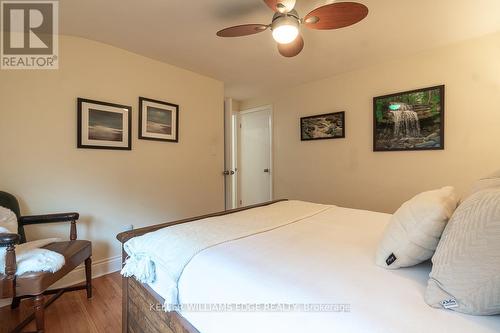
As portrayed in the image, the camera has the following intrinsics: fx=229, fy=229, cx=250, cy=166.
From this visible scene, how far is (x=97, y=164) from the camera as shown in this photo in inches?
90.0

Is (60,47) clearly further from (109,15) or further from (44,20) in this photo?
(109,15)

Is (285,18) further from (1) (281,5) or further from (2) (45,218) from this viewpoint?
(2) (45,218)

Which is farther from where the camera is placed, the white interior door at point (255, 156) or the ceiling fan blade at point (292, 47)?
the white interior door at point (255, 156)

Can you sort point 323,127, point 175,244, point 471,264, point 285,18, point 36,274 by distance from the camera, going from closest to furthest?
point 471,264, point 175,244, point 36,274, point 285,18, point 323,127

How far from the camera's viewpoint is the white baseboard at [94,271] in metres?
2.07

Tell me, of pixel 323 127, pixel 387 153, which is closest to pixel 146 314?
pixel 387 153

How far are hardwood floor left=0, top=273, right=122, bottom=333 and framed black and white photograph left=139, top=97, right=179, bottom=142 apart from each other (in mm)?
1582

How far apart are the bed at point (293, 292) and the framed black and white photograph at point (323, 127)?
2.06 m

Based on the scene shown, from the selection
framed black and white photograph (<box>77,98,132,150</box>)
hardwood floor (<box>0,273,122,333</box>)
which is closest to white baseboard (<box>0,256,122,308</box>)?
hardwood floor (<box>0,273,122,333</box>)

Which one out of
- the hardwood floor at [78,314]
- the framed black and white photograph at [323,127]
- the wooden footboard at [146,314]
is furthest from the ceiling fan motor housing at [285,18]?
the hardwood floor at [78,314]

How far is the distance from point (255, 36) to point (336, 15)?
0.94 metres

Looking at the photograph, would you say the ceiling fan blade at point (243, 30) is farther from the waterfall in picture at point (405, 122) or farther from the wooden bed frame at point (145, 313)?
the waterfall in picture at point (405, 122)

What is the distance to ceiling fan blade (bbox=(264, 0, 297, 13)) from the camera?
1353mm

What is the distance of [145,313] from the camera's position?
1205mm
